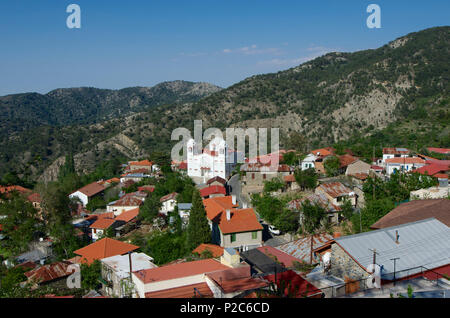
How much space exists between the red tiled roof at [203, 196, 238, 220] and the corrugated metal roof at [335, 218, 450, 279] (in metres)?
11.8

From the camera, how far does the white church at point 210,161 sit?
39.6m

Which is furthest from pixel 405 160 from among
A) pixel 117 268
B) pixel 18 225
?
pixel 18 225

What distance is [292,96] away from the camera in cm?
9575

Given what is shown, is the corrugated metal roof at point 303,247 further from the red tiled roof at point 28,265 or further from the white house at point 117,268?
the red tiled roof at point 28,265

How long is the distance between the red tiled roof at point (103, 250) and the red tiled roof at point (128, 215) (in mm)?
8510

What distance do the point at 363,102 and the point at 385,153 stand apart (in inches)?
1592

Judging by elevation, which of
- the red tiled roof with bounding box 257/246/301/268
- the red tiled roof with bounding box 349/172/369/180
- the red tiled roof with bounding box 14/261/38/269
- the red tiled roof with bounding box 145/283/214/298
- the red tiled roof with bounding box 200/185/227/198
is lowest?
the red tiled roof with bounding box 14/261/38/269

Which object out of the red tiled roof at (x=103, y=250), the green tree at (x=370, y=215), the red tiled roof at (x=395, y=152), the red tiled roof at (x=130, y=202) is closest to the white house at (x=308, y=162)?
the red tiled roof at (x=395, y=152)

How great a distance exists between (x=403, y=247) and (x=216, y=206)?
1421cm

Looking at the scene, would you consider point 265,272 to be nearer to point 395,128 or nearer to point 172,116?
point 395,128

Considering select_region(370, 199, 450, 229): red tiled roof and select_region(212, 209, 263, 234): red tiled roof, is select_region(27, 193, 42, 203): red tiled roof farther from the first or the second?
select_region(370, 199, 450, 229): red tiled roof

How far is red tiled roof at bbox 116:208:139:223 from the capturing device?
98.1 ft

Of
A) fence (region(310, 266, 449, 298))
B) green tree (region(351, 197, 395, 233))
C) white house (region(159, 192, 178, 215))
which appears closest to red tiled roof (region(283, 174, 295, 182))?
white house (region(159, 192, 178, 215))

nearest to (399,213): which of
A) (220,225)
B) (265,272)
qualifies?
(265,272)
